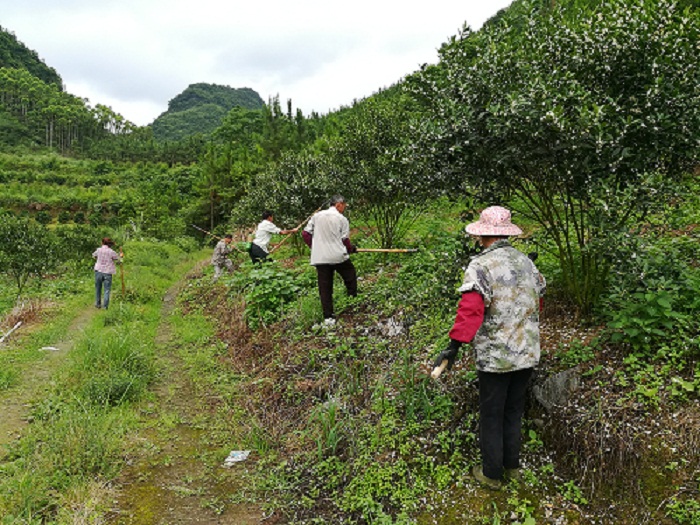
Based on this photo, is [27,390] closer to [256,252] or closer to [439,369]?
[256,252]

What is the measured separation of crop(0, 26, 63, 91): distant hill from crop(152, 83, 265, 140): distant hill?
96.3 feet

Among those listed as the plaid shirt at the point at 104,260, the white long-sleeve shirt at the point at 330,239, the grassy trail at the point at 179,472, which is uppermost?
the white long-sleeve shirt at the point at 330,239

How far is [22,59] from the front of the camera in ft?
423

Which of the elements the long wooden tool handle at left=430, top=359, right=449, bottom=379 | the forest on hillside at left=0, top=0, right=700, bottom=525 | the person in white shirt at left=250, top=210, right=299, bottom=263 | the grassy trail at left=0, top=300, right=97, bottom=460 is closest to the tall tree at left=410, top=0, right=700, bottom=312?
the forest on hillside at left=0, top=0, right=700, bottom=525

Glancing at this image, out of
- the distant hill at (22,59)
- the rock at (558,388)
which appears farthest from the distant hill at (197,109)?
the rock at (558,388)

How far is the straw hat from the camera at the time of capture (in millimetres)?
3305

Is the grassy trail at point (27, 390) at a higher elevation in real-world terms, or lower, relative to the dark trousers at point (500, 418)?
lower

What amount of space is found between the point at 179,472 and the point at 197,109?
169 m

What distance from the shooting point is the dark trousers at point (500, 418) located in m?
3.23

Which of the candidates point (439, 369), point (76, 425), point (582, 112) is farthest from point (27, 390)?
point (582, 112)

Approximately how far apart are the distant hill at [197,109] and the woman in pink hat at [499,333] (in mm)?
117765

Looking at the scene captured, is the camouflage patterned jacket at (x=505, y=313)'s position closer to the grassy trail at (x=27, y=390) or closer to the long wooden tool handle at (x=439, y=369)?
the long wooden tool handle at (x=439, y=369)

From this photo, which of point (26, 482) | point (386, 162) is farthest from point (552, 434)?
point (386, 162)

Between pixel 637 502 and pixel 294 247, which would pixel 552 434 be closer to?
pixel 637 502
